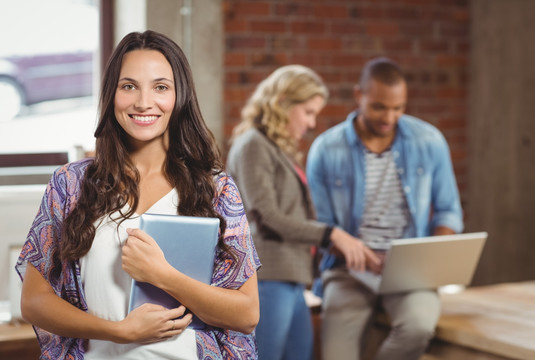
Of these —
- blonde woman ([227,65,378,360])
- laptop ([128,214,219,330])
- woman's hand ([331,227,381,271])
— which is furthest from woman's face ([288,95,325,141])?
laptop ([128,214,219,330])

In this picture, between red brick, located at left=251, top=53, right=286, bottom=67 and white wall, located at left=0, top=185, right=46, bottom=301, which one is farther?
red brick, located at left=251, top=53, right=286, bottom=67

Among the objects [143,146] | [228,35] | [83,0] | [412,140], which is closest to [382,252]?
[412,140]

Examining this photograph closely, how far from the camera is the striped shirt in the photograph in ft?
9.39

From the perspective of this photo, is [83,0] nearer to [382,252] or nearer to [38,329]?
[382,252]

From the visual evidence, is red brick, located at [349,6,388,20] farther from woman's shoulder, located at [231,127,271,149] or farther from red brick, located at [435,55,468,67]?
woman's shoulder, located at [231,127,271,149]

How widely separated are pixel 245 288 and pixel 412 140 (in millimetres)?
1697

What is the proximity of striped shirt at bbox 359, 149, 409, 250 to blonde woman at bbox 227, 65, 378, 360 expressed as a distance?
9.6 inches

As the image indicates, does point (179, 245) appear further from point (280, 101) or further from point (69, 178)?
point (280, 101)

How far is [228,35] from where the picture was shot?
329 cm

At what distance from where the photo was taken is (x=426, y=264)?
256 cm

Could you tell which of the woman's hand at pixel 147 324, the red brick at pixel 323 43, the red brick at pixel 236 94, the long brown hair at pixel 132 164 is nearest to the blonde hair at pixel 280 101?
the red brick at pixel 236 94

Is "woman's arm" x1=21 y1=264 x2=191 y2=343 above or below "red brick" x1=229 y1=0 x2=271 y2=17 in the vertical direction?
below

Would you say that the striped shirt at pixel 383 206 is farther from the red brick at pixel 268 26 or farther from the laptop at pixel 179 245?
the laptop at pixel 179 245

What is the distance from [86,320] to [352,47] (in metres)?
2.58
